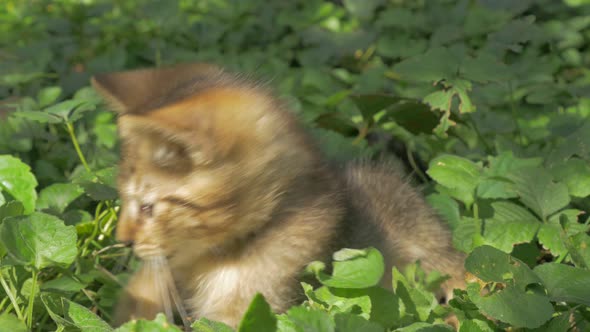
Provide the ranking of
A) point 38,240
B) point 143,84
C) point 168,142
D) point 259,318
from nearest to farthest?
1. point 259,318
2. point 168,142
3. point 38,240
4. point 143,84

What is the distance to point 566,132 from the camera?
8.70 feet

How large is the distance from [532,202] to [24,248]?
1.29 m

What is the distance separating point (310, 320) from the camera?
58.7 inches

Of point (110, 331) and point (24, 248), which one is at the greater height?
point (24, 248)

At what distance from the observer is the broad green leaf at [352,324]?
5.01 feet

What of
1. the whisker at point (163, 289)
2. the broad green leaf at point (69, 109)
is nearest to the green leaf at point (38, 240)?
the whisker at point (163, 289)

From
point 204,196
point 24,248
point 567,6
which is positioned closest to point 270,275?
point 204,196

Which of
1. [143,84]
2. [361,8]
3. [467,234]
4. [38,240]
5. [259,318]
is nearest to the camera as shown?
[259,318]

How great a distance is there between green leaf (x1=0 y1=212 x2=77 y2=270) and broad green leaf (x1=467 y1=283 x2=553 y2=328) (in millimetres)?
890

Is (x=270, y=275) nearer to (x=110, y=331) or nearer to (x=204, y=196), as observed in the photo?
(x=204, y=196)

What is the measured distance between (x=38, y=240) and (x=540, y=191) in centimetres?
129

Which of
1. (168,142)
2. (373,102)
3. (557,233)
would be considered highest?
(168,142)

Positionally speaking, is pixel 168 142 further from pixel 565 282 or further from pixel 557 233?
pixel 557 233

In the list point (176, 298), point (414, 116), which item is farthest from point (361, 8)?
point (176, 298)
